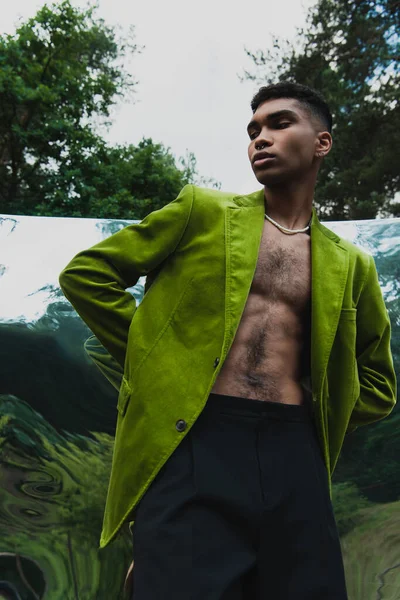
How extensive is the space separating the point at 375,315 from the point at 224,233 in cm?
60

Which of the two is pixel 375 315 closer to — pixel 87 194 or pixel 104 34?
pixel 87 194

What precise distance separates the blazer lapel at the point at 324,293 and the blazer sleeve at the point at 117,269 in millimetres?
424

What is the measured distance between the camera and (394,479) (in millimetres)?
2768

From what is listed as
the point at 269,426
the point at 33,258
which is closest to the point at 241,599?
the point at 269,426

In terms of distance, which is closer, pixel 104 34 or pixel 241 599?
pixel 241 599

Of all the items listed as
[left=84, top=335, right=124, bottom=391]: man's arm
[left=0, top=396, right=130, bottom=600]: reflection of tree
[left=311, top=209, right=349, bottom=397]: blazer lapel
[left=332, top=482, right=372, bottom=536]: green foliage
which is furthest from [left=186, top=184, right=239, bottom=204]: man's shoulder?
[left=332, top=482, right=372, bottom=536]: green foliage

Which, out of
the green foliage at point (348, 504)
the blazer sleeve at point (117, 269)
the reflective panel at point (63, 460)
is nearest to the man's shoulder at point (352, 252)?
the blazer sleeve at point (117, 269)

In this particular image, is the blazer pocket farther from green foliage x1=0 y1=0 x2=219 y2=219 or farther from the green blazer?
green foliage x1=0 y1=0 x2=219 y2=219

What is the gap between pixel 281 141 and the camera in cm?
211

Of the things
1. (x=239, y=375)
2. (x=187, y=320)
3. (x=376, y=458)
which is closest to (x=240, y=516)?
(x=239, y=375)

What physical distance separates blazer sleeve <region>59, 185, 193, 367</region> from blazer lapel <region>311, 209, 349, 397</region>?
424 mm

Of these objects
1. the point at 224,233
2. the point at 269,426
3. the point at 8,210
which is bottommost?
the point at 269,426

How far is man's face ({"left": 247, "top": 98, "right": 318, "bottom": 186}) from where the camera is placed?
208 cm

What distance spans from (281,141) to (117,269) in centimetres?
66
